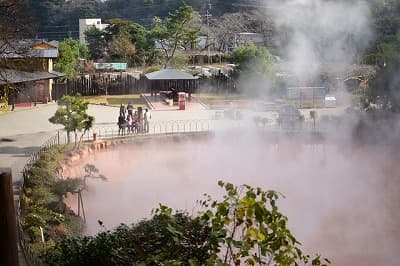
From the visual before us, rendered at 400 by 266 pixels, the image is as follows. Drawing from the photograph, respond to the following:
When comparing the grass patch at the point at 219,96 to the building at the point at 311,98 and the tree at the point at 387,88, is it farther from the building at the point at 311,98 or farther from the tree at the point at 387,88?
the tree at the point at 387,88

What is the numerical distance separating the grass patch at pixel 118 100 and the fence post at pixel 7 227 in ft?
57.9

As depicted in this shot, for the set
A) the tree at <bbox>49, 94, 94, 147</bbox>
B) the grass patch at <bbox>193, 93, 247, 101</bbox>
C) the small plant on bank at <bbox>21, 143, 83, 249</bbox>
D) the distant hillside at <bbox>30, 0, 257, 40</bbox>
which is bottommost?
the small plant on bank at <bbox>21, 143, 83, 249</bbox>

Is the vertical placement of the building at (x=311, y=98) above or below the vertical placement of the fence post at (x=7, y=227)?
below

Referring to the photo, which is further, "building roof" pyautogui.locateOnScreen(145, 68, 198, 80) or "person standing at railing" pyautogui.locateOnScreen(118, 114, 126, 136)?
"building roof" pyautogui.locateOnScreen(145, 68, 198, 80)

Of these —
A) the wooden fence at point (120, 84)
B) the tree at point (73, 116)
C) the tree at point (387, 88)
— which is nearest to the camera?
the tree at point (73, 116)

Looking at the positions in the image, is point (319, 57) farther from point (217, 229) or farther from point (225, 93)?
point (217, 229)

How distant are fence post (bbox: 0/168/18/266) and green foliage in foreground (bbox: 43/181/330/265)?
0.64 metres

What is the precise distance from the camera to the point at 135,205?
9.14m

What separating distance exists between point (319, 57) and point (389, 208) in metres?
23.6

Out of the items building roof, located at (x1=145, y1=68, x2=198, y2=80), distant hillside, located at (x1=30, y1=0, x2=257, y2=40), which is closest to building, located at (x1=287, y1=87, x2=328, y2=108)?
building roof, located at (x1=145, y1=68, x2=198, y2=80)

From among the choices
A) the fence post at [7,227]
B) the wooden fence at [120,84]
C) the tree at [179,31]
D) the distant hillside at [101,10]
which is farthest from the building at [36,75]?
the distant hillside at [101,10]

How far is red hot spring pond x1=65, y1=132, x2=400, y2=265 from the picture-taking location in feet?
26.2

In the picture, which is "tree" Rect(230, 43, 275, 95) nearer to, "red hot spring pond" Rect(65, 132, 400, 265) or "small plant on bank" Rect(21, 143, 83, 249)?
"red hot spring pond" Rect(65, 132, 400, 265)

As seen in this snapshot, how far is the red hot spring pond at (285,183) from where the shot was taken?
314 inches
